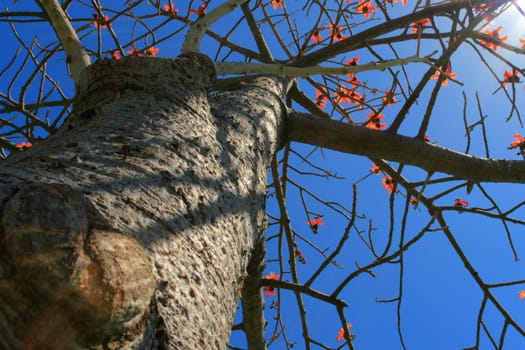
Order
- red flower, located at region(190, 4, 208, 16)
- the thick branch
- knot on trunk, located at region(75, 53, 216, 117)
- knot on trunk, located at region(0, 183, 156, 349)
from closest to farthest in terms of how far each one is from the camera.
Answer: knot on trunk, located at region(0, 183, 156, 349) < knot on trunk, located at region(75, 53, 216, 117) < the thick branch < red flower, located at region(190, 4, 208, 16)

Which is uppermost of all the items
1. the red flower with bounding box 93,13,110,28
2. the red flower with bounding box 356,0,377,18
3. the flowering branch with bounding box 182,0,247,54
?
the red flower with bounding box 356,0,377,18

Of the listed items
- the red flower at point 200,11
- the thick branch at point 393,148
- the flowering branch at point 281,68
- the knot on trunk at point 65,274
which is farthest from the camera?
the red flower at point 200,11

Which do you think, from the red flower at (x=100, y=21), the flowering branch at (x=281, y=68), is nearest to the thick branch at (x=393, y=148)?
the flowering branch at (x=281, y=68)

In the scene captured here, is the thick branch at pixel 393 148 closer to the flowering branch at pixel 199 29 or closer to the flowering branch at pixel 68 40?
the flowering branch at pixel 199 29

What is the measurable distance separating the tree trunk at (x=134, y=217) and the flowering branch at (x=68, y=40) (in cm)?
33

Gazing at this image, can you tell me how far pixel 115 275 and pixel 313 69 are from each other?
1.08m

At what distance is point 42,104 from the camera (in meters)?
2.20

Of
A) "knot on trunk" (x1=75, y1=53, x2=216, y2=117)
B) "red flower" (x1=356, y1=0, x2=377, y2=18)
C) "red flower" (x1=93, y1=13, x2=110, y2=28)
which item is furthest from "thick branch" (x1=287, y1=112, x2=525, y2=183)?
"red flower" (x1=356, y1=0, x2=377, y2=18)

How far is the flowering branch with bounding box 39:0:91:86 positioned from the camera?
1.44 meters

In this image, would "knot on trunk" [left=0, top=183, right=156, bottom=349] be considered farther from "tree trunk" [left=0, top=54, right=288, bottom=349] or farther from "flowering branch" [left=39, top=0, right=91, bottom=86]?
"flowering branch" [left=39, top=0, right=91, bottom=86]

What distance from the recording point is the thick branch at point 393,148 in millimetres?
1640

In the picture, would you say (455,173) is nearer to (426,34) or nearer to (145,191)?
(426,34)

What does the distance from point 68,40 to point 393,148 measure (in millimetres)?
1158

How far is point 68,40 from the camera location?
147cm
